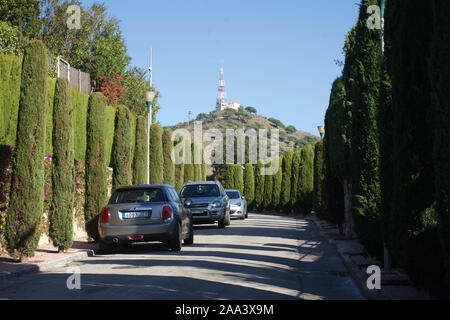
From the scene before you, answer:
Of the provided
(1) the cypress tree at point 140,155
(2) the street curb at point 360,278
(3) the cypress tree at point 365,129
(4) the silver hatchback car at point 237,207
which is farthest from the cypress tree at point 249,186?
(2) the street curb at point 360,278

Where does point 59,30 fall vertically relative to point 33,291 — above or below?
above

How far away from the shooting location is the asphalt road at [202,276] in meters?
9.06

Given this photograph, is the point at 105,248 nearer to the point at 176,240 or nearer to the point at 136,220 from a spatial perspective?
the point at 136,220

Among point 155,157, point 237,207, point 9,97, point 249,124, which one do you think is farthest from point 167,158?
point 249,124

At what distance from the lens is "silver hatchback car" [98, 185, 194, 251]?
51.1 ft

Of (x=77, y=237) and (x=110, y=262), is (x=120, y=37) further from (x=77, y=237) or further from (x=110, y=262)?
(x=110, y=262)

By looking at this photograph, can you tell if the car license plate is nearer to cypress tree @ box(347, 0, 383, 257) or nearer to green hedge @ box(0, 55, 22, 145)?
cypress tree @ box(347, 0, 383, 257)

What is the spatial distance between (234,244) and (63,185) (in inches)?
211

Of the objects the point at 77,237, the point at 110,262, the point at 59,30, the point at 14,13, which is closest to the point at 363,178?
the point at 110,262

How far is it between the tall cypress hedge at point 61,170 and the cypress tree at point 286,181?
37690 mm

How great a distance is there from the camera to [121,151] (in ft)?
68.2

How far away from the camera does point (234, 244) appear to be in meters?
18.2

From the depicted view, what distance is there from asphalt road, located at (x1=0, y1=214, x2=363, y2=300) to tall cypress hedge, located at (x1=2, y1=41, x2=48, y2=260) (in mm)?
1294

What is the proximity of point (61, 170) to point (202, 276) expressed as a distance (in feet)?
20.4
